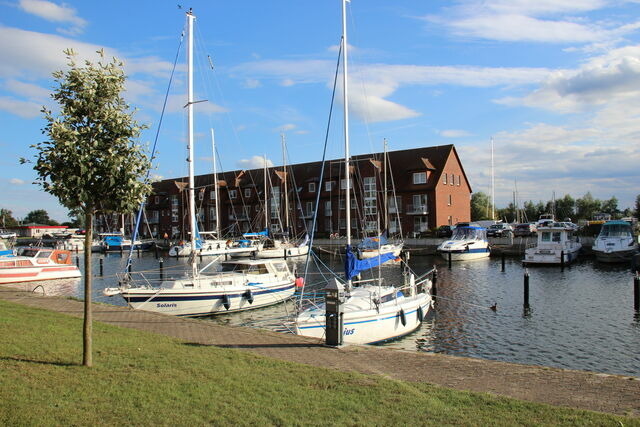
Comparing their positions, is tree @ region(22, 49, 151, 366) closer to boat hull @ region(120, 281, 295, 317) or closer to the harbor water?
the harbor water

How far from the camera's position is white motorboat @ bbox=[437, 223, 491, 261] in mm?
48906

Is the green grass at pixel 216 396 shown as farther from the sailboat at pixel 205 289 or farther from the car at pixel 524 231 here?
the car at pixel 524 231

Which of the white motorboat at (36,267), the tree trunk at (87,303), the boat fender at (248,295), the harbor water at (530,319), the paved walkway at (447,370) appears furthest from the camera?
the white motorboat at (36,267)

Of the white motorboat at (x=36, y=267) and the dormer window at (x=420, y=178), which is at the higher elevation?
the dormer window at (x=420, y=178)

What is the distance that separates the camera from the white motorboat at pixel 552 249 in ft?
142

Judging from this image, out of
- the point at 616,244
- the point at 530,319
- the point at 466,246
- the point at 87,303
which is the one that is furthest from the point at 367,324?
the point at 616,244

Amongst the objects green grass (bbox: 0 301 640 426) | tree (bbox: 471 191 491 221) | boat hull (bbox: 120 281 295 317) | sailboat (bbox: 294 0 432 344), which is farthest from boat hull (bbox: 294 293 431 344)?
tree (bbox: 471 191 491 221)

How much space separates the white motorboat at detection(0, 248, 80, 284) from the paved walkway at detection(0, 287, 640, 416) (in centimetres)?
2421

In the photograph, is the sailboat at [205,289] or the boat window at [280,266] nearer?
the sailboat at [205,289]

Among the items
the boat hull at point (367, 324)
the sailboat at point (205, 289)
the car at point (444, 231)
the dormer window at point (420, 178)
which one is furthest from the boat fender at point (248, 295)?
the dormer window at point (420, 178)

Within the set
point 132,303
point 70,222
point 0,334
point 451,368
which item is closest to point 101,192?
point 0,334

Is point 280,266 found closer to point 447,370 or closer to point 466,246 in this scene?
point 447,370

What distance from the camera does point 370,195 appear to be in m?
68.9

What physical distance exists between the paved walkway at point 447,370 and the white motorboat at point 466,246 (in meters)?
36.1
